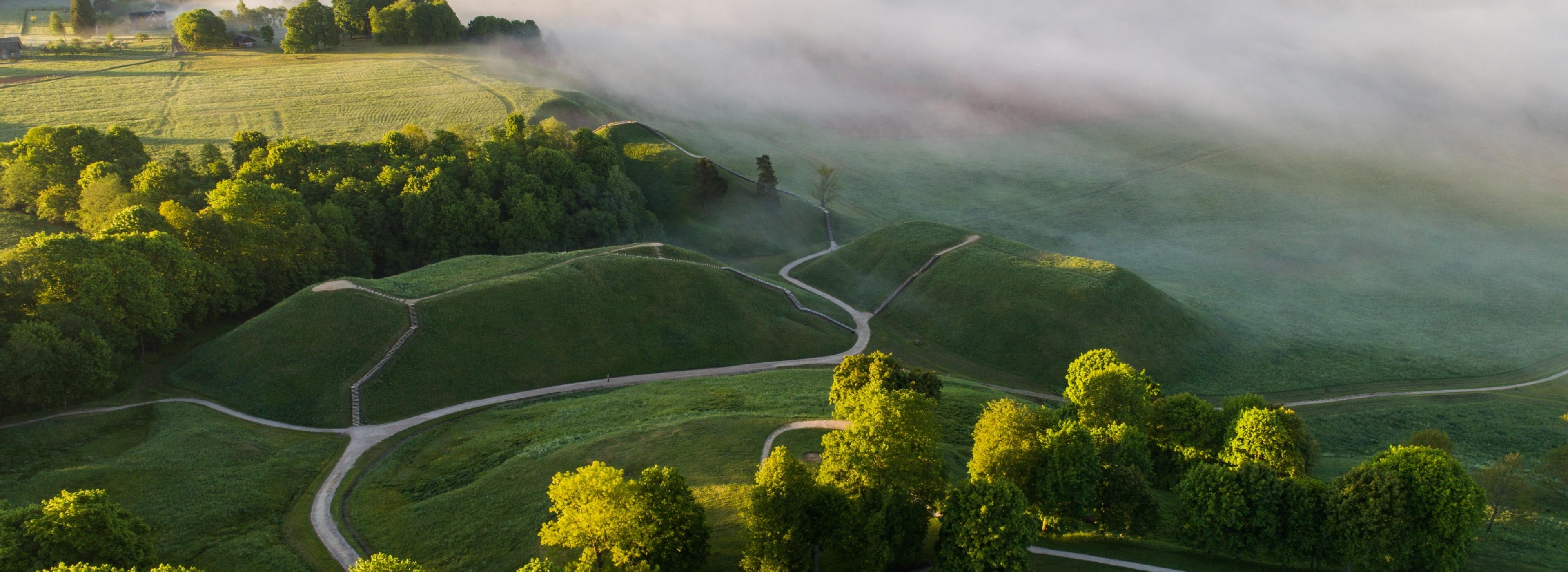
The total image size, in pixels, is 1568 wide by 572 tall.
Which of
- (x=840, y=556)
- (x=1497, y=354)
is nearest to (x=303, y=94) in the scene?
(x=840, y=556)

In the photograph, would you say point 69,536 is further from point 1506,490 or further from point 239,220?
point 1506,490

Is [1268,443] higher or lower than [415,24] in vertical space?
lower

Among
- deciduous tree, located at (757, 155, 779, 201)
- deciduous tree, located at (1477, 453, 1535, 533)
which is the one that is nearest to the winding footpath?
deciduous tree, located at (1477, 453, 1535, 533)

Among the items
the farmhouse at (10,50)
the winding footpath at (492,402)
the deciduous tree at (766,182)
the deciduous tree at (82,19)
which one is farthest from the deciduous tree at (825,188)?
the deciduous tree at (82,19)

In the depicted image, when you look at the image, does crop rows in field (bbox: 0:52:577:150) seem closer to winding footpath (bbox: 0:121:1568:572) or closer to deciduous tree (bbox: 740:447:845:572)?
winding footpath (bbox: 0:121:1568:572)

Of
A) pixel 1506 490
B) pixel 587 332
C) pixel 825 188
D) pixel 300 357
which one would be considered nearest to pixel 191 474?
pixel 300 357
